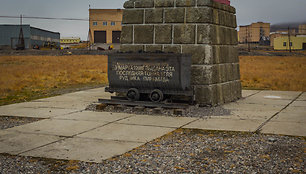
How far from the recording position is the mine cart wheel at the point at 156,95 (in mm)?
9945

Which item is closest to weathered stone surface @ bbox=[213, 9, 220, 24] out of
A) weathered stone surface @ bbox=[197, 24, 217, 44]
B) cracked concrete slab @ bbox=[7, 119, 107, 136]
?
weathered stone surface @ bbox=[197, 24, 217, 44]

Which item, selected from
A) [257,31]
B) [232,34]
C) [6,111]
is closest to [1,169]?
[6,111]

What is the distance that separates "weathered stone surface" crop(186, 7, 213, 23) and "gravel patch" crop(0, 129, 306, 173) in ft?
14.2

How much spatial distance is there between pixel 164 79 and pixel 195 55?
4.15 ft

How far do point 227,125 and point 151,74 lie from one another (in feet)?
8.76

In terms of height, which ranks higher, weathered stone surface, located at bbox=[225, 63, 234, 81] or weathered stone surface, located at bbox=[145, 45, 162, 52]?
weathered stone surface, located at bbox=[145, 45, 162, 52]

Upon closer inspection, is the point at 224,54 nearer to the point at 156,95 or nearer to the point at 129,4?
the point at 156,95

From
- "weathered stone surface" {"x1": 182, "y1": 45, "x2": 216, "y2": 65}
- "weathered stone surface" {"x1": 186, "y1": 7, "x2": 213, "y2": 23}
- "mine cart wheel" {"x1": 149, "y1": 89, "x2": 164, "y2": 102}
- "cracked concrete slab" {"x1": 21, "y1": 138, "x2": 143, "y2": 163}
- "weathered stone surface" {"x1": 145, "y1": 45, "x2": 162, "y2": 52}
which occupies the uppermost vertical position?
"weathered stone surface" {"x1": 186, "y1": 7, "x2": 213, "y2": 23}

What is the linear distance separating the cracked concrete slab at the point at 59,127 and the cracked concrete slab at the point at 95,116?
385 mm

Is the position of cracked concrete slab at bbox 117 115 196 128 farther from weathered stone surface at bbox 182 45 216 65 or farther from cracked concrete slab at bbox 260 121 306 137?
weathered stone surface at bbox 182 45 216 65

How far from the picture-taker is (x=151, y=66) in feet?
32.9

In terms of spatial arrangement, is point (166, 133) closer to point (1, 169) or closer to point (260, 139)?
point (260, 139)

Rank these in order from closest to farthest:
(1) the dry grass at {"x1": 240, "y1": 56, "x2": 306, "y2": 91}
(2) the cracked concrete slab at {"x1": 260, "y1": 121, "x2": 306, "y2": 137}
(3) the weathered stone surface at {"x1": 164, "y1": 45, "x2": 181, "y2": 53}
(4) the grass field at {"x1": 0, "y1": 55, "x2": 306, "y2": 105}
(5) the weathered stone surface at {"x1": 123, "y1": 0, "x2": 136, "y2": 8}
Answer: (2) the cracked concrete slab at {"x1": 260, "y1": 121, "x2": 306, "y2": 137} < (3) the weathered stone surface at {"x1": 164, "y1": 45, "x2": 181, "y2": 53} < (5) the weathered stone surface at {"x1": 123, "y1": 0, "x2": 136, "y2": 8} < (4) the grass field at {"x1": 0, "y1": 55, "x2": 306, "y2": 105} < (1) the dry grass at {"x1": 240, "y1": 56, "x2": 306, "y2": 91}

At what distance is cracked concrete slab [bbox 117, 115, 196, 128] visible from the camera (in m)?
8.40
